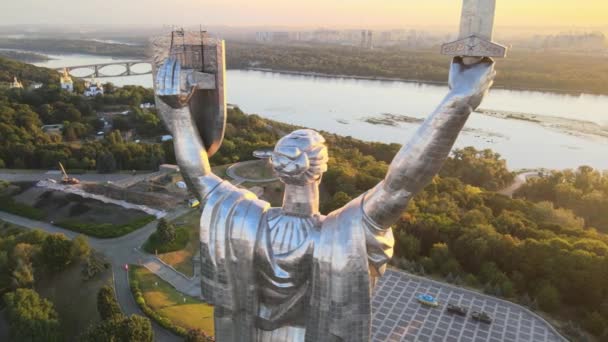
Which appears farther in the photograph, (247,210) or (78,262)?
(78,262)

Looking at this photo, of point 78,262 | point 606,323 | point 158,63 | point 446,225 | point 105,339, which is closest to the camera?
point 158,63

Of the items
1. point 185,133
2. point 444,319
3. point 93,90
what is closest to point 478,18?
point 185,133

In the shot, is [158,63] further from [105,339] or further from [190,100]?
[105,339]

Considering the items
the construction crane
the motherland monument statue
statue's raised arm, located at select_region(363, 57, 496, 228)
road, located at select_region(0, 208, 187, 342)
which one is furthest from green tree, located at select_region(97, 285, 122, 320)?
the construction crane

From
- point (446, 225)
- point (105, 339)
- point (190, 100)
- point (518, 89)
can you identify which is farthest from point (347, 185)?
point (518, 89)

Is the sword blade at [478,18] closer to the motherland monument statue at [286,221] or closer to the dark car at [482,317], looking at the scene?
the motherland monument statue at [286,221]

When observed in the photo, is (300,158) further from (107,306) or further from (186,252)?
(186,252)
